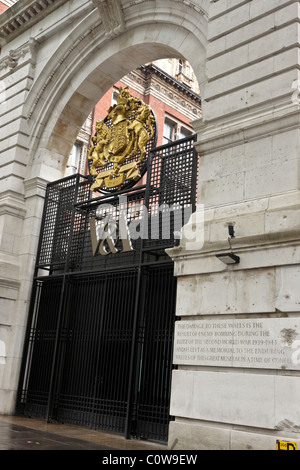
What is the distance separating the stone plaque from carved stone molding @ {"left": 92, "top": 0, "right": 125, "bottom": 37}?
31.1 feet

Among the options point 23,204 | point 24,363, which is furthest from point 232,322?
point 23,204

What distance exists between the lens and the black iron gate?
11.0 meters

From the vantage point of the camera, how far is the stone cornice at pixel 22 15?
16.5 metres

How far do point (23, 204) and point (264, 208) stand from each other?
9.55 m

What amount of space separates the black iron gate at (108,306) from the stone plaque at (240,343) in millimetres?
1980

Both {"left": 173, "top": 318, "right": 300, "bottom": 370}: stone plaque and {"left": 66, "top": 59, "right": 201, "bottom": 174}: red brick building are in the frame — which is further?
{"left": 66, "top": 59, "right": 201, "bottom": 174}: red brick building

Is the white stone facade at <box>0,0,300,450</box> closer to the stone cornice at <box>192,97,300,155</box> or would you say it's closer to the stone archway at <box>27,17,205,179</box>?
the stone cornice at <box>192,97,300,155</box>

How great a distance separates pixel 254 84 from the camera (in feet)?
30.8

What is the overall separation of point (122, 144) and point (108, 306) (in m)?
4.53

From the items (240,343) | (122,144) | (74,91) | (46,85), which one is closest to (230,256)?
(240,343)

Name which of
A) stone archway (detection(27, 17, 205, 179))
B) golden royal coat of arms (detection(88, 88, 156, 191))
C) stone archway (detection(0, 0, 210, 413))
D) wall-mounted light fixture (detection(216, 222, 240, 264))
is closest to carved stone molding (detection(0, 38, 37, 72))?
stone archway (detection(0, 0, 210, 413))
